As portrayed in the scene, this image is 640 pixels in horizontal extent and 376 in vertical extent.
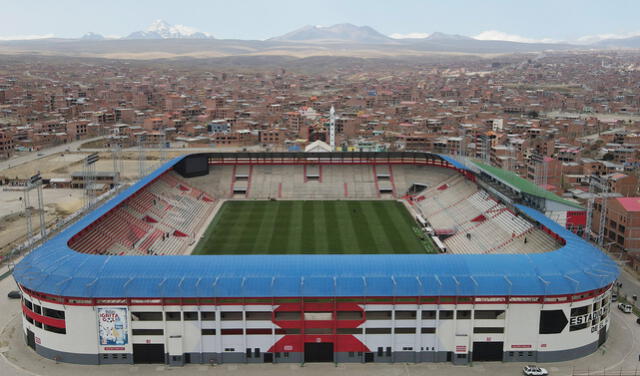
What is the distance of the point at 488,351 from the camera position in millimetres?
34250

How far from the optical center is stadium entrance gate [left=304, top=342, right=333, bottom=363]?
34.2m

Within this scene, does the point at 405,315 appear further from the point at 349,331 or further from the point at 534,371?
the point at 534,371

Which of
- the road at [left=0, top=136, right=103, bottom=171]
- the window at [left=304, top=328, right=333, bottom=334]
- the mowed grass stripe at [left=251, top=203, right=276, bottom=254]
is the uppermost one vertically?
the window at [left=304, top=328, right=333, bottom=334]

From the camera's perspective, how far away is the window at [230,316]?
3359cm

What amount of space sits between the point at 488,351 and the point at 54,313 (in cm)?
2596

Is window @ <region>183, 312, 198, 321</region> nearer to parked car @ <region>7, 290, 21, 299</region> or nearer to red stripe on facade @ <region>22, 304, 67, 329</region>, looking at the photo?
red stripe on facade @ <region>22, 304, 67, 329</region>

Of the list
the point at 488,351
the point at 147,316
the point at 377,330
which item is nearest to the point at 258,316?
the point at 147,316

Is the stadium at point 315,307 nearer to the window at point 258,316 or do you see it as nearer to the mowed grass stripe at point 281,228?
the window at point 258,316

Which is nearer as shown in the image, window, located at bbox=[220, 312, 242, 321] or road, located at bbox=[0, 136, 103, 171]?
A: window, located at bbox=[220, 312, 242, 321]

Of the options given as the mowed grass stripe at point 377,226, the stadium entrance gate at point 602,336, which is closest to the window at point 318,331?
the stadium entrance gate at point 602,336

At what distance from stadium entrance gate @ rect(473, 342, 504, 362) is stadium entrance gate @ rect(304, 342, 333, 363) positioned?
8.73m

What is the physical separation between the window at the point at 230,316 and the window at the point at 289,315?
2.30m

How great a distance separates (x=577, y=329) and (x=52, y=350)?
31575 mm

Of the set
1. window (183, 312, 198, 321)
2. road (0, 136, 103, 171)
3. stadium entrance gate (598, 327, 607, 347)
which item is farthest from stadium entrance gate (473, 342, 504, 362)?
road (0, 136, 103, 171)
